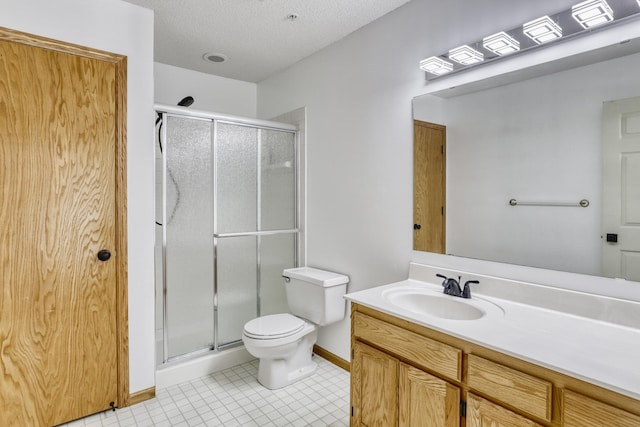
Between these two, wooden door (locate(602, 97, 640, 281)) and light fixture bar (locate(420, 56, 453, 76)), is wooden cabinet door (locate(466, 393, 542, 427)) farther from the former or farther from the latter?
light fixture bar (locate(420, 56, 453, 76))

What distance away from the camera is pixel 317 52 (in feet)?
8.95

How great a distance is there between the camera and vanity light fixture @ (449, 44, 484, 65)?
1.70m

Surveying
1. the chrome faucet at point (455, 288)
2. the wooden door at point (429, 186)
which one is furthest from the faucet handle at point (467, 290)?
the wooden door at point (429, 186)

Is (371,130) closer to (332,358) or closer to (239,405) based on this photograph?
(332,358)

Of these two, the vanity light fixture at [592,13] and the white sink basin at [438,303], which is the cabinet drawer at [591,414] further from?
the vanity light fixture at [592,13]

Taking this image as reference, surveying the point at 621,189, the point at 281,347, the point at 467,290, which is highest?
the point at 621,189

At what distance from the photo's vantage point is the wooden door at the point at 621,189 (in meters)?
1.28

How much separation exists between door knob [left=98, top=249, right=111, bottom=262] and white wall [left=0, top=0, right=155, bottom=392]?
0.13m

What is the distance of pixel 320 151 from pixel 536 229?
65.5 inches

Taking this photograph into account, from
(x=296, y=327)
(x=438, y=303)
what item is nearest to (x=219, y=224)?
(x=296, y=327)

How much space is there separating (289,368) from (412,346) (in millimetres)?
1268

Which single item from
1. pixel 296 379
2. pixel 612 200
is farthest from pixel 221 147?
pixel 612 200

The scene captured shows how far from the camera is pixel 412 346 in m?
1.40

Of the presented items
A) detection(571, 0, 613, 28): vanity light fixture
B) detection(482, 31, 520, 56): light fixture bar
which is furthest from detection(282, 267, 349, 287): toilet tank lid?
detection(571, 0, 613, 28): vanity light fixture
